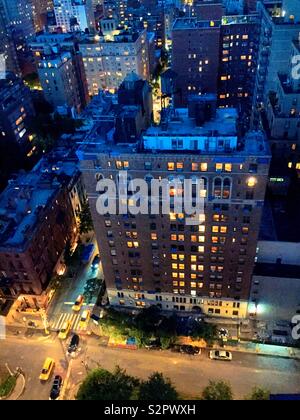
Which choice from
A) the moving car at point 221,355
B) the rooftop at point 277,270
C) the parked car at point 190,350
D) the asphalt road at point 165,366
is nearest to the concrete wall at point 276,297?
the rooftop at point 277,270

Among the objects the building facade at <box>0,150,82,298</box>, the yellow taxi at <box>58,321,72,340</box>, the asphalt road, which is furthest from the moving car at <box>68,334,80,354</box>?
the building facade at <box>0,150,82,298</box>

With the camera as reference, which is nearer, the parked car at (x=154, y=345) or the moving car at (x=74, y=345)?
the parked car at (x=154, y=345)

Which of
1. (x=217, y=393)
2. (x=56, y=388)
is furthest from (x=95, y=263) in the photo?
(x=217, y=393)

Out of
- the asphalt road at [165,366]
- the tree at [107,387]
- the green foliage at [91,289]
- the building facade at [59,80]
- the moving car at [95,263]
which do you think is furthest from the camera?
the building facade at [59,80]

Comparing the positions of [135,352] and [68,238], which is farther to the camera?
[68,238]

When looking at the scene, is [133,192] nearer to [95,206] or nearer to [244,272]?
[95,206]

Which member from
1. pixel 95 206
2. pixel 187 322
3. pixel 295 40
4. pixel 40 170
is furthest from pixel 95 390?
pixel 295 40

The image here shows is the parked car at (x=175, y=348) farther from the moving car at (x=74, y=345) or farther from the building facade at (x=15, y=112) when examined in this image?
the building facade at (x=15, y=112)
